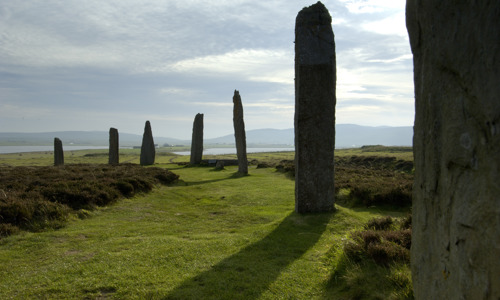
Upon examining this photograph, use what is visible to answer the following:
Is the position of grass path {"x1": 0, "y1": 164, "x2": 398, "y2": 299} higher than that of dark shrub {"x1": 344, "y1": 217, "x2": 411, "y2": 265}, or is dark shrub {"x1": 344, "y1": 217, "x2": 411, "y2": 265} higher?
dark shrub {"x1": 344, "y1": 217, "x2": 411, "y2": 265}

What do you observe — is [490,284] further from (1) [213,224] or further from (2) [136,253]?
(1) [213,224]

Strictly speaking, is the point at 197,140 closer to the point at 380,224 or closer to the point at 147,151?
the point at 147,151

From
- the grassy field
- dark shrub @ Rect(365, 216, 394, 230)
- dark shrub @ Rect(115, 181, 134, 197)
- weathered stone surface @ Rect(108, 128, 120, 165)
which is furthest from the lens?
weathered stone surface @ Rect(108, 128, 120, 165)

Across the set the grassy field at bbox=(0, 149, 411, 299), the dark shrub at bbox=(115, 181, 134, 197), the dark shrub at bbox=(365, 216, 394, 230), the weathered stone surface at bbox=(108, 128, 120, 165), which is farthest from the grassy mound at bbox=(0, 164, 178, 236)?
the weathered stone surface at bbox=(108, 128, 120, 165)

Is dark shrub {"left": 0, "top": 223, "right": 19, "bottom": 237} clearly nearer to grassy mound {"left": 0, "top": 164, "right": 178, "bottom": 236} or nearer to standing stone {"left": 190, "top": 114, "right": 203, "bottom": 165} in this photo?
grassy mound {"left": 0, "top": 164, "right": 178, "bottom": 236}

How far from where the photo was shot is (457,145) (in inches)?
105

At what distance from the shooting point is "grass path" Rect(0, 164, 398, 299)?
5.77 meters

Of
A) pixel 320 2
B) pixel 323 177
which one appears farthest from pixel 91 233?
pixel 320 2

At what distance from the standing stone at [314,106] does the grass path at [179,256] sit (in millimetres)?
956

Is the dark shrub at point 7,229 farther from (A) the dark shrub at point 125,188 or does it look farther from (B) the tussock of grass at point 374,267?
(B) the tussock of grass at point 374,267

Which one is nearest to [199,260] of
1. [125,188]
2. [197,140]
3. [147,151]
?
[125,188]

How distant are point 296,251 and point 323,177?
3515mm

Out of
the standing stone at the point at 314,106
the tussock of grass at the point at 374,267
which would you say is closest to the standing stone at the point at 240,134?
the standing stone at the point at 314,106

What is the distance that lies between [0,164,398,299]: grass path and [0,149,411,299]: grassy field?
0.8 inches
